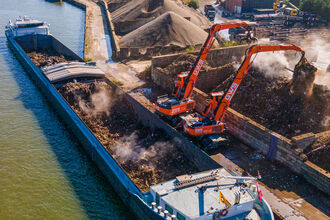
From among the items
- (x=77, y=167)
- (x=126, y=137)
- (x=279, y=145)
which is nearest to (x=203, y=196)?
(x=279, y=145)

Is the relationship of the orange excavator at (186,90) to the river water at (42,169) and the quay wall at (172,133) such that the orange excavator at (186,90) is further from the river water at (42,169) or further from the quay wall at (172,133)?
the river water at (42,169)

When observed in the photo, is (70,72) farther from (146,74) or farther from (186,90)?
(186,90)

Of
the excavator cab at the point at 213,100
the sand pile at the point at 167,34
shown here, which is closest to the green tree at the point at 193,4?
the sand pile at the point at 167,34

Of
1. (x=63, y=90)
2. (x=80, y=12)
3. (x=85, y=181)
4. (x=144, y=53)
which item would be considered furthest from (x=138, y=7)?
(x=85, y=181)

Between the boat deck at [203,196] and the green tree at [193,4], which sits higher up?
the green tree at [193,4]

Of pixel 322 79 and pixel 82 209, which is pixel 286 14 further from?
pixel 82 209

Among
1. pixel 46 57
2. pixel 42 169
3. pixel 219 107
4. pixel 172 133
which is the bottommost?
pixel 42 169
